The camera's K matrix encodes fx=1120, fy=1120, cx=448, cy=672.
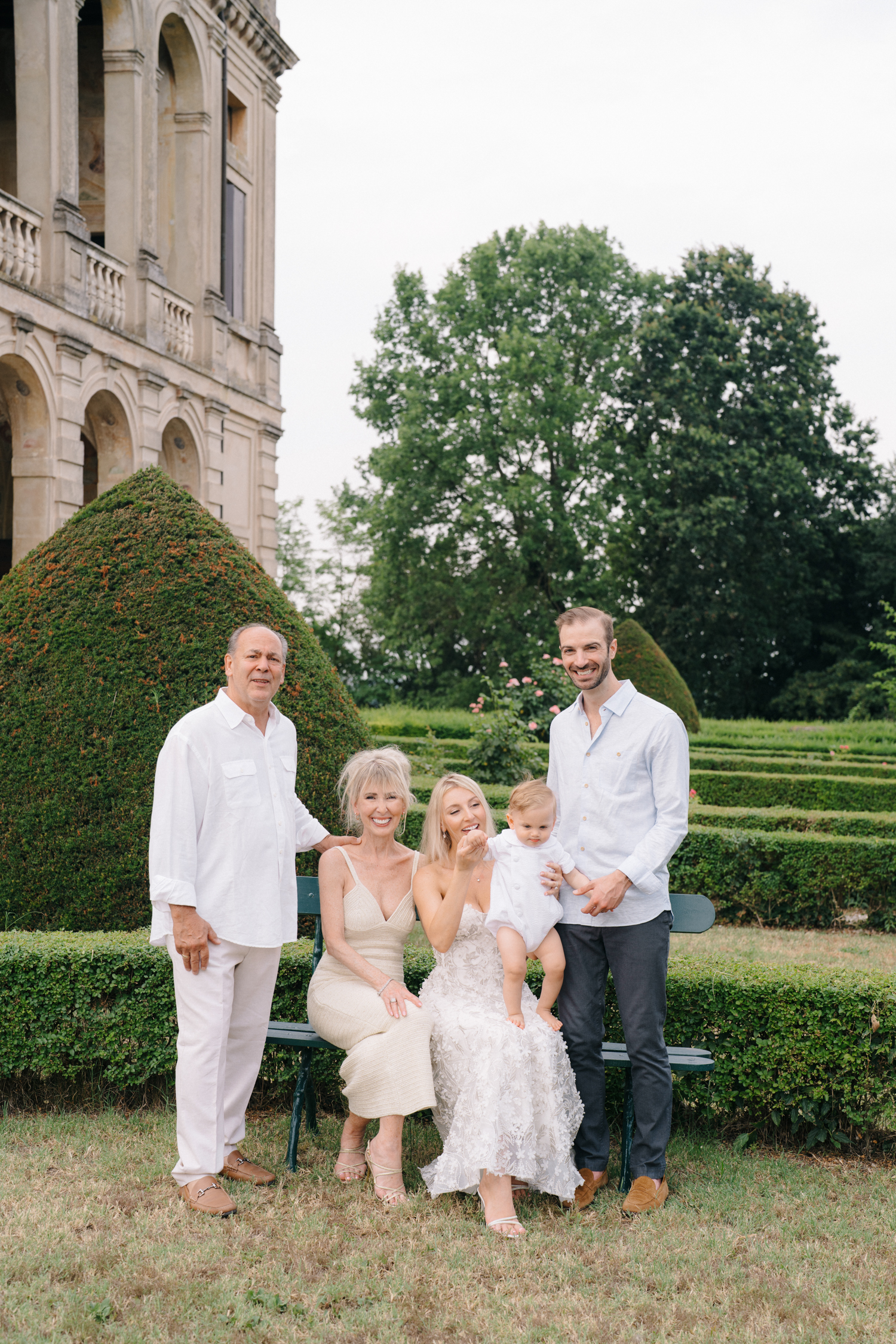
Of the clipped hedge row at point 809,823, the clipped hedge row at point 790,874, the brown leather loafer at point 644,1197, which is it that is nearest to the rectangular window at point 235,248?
the clipped hedge row at point 809,823

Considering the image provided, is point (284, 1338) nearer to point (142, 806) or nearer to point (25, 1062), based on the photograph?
point (25, 1062)

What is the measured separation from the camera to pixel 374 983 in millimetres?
4168

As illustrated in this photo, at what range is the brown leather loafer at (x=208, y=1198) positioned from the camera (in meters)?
3.74

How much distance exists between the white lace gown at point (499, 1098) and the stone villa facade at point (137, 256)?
11647mm

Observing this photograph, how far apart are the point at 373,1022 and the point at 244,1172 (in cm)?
70

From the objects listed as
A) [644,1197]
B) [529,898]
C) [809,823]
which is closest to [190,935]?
[529,898]

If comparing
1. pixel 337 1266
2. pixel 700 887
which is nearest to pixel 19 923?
pixel 337 1266

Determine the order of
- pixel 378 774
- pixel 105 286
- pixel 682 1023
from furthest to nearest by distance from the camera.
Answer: pixel 105 286
pixel 682 1023
pixel 378 774

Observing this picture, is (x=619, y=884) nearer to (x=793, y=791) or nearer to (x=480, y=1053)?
(x=480, y=1053)

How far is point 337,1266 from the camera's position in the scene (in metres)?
3.43

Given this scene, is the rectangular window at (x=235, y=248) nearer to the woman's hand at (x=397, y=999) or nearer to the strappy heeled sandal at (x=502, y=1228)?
the woman's hand at (x=397, y=999)

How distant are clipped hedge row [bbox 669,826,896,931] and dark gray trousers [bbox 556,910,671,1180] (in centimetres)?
496

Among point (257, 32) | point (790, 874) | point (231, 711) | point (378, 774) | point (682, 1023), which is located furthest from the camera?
point (257, 32)

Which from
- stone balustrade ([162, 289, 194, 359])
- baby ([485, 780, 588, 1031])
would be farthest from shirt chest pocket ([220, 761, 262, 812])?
stone balustrade ([162, 289, 194, 359])
